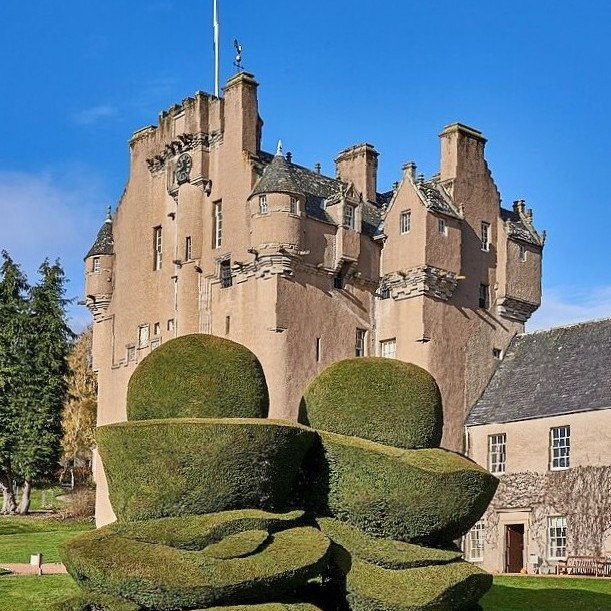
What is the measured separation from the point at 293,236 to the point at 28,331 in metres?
22.9

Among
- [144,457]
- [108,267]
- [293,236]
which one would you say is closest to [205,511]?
[144,457]

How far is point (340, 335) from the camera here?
1503 inches

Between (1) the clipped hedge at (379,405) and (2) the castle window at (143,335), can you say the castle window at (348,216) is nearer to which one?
(2) the castle window at (143,335)

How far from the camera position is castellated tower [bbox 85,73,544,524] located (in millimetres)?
36312

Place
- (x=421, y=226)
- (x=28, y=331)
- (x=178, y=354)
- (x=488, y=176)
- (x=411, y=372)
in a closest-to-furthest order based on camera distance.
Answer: (x=178, y=354), (x=411, y=372), (x=421, y=226), (x=488, y=176), (x=28, y=331)

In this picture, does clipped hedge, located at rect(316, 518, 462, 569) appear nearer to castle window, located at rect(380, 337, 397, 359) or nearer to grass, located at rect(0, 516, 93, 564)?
grass, located at rect(0, 516, 93, 564)

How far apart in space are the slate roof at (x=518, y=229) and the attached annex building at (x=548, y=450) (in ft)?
12.2

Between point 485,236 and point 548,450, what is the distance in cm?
839


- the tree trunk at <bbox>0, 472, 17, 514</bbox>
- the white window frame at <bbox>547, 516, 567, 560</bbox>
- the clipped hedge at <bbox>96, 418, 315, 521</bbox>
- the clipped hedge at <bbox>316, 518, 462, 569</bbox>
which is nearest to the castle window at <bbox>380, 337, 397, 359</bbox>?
the white window frame at <bbox>547, 516, 567, 560</bbox>

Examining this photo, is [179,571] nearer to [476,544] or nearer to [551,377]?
[476,544]

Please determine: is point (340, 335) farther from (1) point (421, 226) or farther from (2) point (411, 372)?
(2) point (411, 372)

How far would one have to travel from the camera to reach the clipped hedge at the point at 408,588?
16.6m

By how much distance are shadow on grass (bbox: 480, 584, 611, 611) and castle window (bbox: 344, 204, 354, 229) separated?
52.6 feet

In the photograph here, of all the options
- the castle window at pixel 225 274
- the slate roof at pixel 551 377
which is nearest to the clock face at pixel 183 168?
the castle window at pixel 225 274
